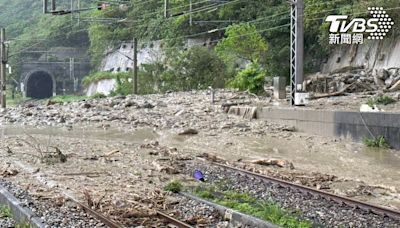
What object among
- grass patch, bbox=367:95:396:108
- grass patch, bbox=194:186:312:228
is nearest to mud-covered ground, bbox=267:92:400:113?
grass patch, bbox=367:95:396:108

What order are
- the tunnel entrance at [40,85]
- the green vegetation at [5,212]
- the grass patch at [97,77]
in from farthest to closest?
the tunnel entrance at [40,85]
the grass patch at [97,77]
the green vegetation at [5,212]

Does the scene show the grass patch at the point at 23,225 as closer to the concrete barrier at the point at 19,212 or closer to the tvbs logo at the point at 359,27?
the concrete barrier at the point at 19,212

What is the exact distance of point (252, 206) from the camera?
10969 millimetres

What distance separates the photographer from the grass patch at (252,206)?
9505mm

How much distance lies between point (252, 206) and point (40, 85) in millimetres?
82729

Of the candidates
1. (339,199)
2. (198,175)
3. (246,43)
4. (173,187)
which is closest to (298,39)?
(198,175)

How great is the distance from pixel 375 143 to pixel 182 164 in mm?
8474

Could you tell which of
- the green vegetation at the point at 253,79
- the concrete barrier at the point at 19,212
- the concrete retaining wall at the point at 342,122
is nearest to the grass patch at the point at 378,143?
the concrete retaining wall at the point at 342,122

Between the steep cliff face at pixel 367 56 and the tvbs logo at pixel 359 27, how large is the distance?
2.72ft

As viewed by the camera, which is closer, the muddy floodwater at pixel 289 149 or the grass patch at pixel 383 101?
the muddy floodwater at pixel 289 149

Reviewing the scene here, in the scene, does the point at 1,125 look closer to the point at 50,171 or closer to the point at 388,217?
the point at 50,171

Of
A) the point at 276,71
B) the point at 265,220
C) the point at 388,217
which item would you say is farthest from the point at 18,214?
the point at 276,71

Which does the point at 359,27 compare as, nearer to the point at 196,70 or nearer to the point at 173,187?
the point at 196,70

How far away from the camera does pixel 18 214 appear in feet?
32.2
